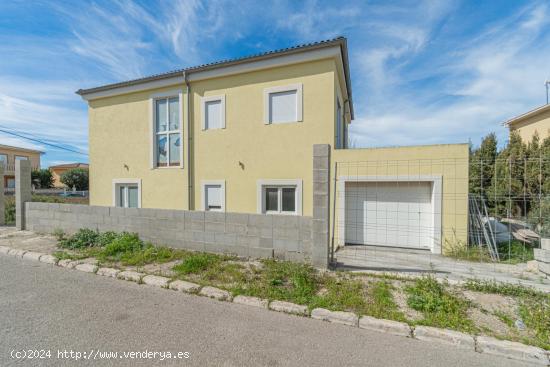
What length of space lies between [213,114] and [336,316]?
24.7ft

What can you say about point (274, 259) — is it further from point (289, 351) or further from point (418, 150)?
point (418, 150)

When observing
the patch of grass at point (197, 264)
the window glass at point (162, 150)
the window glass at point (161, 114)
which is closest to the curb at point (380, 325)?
the patch of grass at point (197, 264)

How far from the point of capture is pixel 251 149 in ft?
25.9

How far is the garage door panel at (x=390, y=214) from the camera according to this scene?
6727 millimetres

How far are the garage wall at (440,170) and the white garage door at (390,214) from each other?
33 centimetres

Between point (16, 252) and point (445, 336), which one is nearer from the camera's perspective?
point (445, 336)

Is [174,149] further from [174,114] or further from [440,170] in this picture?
[440,170]

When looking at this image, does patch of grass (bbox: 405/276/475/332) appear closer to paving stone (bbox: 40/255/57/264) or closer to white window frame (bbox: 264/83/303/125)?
white window frame (bbox: 264/83/303/125)

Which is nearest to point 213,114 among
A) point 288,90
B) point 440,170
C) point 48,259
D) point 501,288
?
point 288,90

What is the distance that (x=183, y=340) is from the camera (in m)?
2.64

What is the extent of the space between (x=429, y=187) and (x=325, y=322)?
5405mm

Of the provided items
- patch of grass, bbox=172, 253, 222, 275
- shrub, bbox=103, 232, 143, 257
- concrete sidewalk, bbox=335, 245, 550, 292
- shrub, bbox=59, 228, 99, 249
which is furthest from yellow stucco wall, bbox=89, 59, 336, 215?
patch of grass, bbox=172, 253, 222, 275

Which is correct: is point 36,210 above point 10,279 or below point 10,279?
above

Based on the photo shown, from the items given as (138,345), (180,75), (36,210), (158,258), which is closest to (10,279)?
(158,258)
